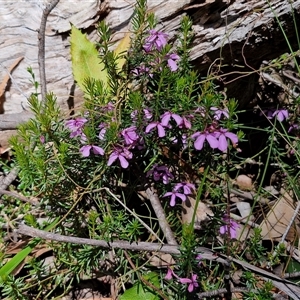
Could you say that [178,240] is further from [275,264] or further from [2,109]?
[2,109]

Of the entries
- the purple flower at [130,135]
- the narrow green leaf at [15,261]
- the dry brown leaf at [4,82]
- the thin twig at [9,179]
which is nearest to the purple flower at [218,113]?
the purple flower at [130,135]

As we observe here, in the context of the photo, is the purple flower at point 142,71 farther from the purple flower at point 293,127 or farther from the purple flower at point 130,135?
the purple flower at point 293,127

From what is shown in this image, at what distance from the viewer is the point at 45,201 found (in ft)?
7.23

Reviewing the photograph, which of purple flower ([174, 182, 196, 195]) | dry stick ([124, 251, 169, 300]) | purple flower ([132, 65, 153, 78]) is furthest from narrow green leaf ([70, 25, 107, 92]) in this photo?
dry stick ([124, 251, 169, 300])

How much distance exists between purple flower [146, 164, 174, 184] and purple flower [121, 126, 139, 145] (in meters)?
0.23

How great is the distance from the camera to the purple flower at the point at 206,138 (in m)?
1.89

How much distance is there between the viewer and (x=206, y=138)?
1907 mm

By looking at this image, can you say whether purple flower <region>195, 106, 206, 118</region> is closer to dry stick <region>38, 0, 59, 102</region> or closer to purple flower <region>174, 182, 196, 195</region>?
purple flower <region>174, 182, 196, 195</region>

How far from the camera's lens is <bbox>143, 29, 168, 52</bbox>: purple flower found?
2.08m

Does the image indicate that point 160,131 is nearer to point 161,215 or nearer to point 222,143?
point 222,143

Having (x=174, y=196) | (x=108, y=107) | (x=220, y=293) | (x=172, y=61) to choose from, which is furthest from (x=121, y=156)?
(x=220, y=293)

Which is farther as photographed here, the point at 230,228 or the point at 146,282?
the point at 230,228

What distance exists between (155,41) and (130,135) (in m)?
0.42

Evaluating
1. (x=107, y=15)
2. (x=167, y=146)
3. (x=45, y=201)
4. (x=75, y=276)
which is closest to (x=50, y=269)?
(x=75, y=276)
